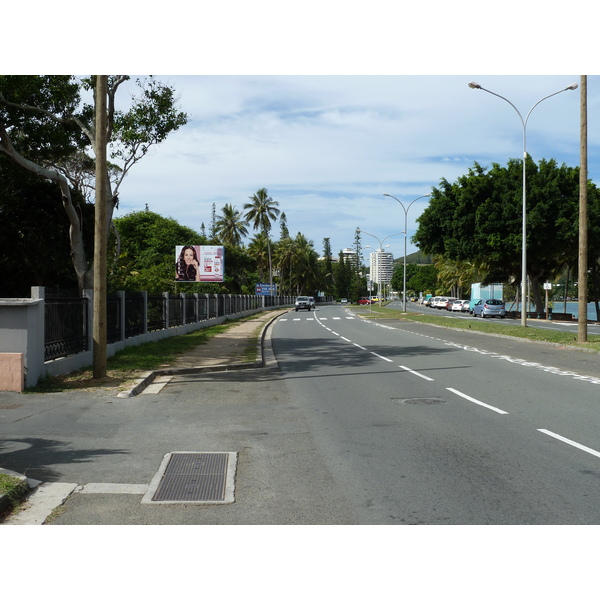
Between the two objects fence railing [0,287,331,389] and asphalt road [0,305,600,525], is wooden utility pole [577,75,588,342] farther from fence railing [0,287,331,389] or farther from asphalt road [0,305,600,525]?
fence railing [0,287,331,389]

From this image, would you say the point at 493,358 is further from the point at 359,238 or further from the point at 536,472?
the point at 359,238

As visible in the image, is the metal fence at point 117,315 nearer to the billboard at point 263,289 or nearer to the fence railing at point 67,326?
the fence railing at point 67,326

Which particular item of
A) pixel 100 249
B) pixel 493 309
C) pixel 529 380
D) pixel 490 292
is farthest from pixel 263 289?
pixel 529 380

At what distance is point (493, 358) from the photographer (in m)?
17.8

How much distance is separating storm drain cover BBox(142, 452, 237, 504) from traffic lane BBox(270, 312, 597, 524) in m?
1.07

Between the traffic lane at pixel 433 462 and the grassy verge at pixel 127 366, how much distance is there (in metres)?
4.03

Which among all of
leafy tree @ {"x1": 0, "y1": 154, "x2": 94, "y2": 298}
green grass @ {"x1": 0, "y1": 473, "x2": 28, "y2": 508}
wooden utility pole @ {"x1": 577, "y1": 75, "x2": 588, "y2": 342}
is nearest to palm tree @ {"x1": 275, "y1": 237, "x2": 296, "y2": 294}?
leafy tree @ {"x1": 0, "y1": 154, "x2": 94, "y2": 298}

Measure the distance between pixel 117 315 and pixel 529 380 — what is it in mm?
11072

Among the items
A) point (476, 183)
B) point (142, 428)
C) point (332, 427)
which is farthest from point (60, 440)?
point (476, 183)

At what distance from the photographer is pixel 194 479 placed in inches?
245

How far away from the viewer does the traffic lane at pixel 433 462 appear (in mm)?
5113

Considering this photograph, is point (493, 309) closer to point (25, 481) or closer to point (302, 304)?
point (302, 304)

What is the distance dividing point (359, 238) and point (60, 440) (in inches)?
6016

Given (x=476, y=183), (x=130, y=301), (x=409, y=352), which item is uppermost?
(x=476, y=183)
